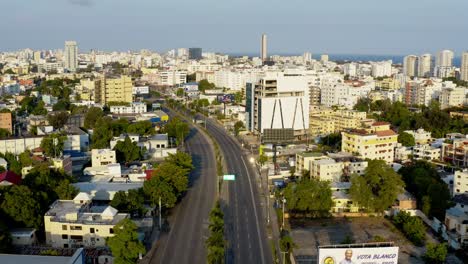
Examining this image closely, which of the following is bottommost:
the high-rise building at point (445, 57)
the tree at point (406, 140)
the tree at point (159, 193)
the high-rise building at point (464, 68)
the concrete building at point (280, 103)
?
the tree at point (159, 193)

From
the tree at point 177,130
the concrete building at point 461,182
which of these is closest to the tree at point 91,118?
the tree at point 177,130

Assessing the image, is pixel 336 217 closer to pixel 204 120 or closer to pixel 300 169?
pixel 300 169

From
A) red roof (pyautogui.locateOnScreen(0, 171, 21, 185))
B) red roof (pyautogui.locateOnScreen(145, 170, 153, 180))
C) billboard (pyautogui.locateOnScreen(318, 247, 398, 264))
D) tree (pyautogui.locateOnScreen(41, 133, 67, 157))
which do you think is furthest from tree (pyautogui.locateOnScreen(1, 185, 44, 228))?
tree (pyautogui.locateOnScreen(41, 133, 67, 157))

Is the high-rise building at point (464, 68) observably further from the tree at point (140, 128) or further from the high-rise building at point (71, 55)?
the high-rise building at point (71, 55)

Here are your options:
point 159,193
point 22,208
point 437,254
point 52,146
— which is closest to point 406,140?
point 437,254

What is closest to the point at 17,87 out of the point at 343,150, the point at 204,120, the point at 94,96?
the point at 94,96

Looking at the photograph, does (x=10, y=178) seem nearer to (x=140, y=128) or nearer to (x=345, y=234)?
(x=345, y=234)
